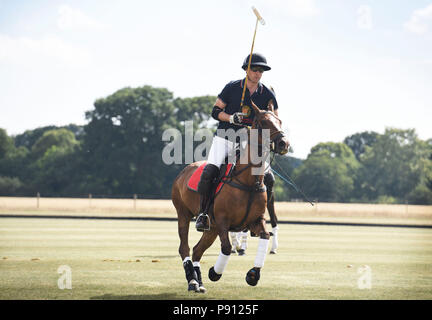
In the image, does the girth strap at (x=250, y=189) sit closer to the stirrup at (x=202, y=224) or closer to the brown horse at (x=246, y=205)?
the brown horse at (x=246, y=205)

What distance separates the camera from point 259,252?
8.23m

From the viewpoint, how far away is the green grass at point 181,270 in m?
8.91

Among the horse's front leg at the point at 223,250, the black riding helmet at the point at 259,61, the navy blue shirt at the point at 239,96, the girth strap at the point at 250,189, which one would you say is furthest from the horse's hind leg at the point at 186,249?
the black riding helmet at the point at 259,61

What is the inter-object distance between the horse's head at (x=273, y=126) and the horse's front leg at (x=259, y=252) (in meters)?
1.14

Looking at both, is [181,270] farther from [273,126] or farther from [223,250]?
[273,126]

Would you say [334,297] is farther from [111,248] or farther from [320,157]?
[320,157]

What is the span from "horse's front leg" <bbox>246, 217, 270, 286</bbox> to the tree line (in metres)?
49.3

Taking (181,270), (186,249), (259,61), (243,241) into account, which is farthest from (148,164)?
(259,61)

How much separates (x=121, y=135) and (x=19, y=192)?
1377 cm

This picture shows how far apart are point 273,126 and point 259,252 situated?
1659 mm

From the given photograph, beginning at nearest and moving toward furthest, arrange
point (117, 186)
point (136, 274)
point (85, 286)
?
point (85, 286), point (136, 274), point (117, 186)

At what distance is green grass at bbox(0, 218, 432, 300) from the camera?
891 cm

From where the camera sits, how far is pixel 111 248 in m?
16.5

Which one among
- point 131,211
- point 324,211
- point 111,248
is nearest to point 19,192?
point 131,211
